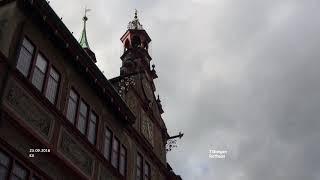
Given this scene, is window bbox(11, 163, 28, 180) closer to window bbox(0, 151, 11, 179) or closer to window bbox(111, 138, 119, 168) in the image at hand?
window bbox(0, 151, 11, 179)

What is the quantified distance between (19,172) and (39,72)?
150 inches

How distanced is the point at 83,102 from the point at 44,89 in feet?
10.2

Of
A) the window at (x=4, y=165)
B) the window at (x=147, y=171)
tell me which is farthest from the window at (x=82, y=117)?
the window at (x=147, y=171)

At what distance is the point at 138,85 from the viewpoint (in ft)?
86.4

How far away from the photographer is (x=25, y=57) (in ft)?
53.0

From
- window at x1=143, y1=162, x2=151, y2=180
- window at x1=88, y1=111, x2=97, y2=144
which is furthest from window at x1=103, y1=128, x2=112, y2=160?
window at x1=143, y1=162, x2=151, y2=180

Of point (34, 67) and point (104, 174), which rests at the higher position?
point (34, 67)

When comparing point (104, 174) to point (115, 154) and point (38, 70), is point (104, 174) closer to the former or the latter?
point (115, 154)

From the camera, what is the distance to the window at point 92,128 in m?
19.4

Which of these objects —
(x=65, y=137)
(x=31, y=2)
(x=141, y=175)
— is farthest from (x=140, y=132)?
(x=31, y=2)

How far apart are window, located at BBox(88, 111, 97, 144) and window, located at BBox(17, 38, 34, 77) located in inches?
170

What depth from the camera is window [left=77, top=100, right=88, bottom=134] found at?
18.8m

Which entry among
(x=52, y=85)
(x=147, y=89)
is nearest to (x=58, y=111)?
(x=52, y=85)

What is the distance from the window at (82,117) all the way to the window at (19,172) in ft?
13.7
